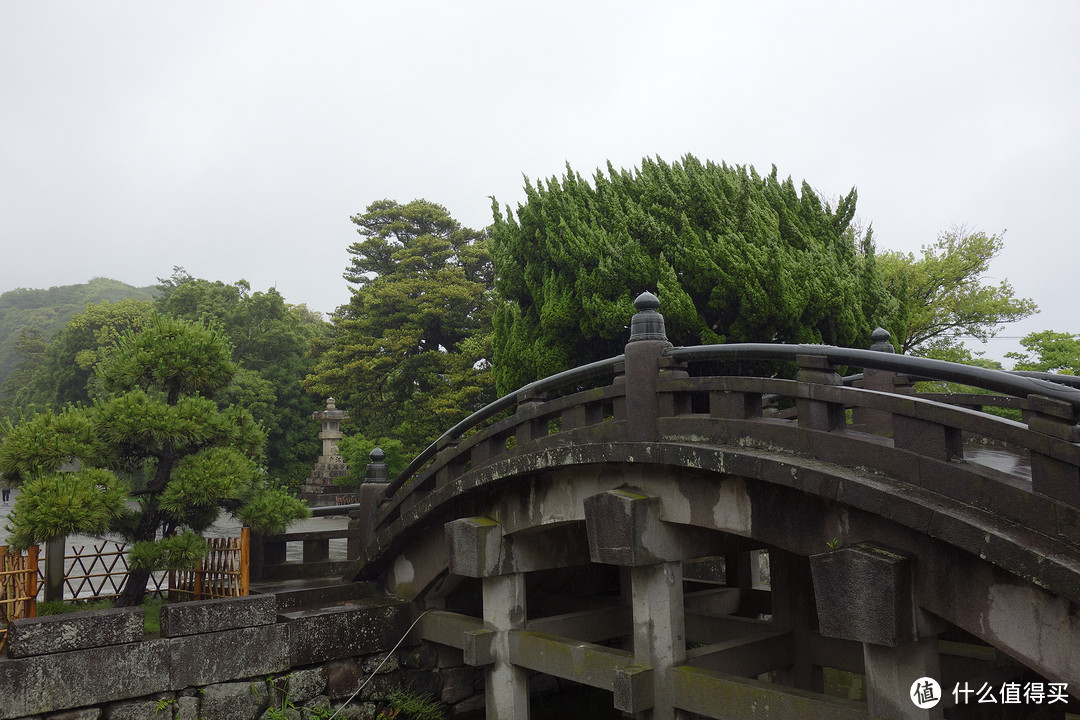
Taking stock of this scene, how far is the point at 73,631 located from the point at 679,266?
1094 centimetres

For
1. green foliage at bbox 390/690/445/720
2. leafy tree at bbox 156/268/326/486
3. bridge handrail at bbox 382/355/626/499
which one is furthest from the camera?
leafy tree at bbox 156/268/326/486

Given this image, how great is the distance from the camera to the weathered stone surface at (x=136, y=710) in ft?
23.2

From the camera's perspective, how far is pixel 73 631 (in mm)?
6883

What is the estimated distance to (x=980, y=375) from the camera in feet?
14.3

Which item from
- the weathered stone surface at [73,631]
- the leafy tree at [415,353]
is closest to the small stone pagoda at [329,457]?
the leafy tree at [415,353]

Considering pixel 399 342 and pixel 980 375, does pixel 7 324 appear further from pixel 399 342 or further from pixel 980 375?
pixel 980 375

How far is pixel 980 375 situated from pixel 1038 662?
5.21 ft

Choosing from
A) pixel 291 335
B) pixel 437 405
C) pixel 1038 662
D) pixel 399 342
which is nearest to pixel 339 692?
pixel 1038 662

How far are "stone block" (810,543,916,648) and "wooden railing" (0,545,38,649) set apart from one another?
6.99 meters

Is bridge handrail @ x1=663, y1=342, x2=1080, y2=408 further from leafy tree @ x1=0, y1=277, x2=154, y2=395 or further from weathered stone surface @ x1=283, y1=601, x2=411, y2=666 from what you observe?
leafy tree @ x1=0, y1=277, x2=154, y2=395

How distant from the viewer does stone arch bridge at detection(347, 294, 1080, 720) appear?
418 cm

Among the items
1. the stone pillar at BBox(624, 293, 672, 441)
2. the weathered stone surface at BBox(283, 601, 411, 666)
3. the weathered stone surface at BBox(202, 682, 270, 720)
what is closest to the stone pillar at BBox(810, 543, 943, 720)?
the stone pillar at BBox(624, 293, 672, 441)

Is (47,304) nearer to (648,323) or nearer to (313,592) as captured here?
(313,592)

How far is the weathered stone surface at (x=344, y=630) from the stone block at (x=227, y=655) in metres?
0.17
